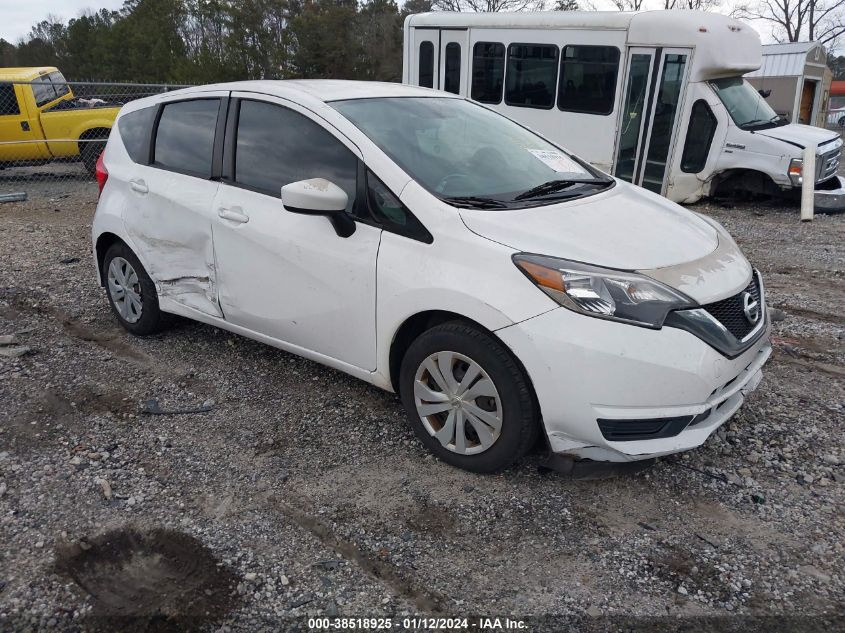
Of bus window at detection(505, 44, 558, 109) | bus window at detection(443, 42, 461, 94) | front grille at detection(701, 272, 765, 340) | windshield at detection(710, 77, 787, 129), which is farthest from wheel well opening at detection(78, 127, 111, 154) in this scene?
front grille at detection(701, 272, 765, 340)

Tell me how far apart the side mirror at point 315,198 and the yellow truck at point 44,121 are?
1011cm

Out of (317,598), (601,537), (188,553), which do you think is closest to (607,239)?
(601,537)

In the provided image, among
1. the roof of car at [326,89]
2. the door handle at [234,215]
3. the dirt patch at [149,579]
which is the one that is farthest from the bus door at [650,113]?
the dirt patch at [149,579]

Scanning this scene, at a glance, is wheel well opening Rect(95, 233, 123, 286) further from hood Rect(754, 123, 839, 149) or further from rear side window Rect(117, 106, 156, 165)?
hood Rect(754, 123, 839, 149)

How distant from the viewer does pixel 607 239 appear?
306 centimetres

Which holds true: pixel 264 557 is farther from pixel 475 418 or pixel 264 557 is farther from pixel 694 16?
pixel 694 16

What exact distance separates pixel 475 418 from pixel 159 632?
1519mm

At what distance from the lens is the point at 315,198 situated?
3180mm

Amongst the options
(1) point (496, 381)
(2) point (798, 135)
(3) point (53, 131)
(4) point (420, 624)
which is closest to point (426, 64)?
(2) point (798, 135)

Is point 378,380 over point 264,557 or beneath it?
over

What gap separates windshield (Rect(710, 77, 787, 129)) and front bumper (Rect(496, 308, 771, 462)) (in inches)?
330

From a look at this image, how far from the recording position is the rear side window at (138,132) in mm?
4541

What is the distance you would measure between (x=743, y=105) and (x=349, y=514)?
9691 mm

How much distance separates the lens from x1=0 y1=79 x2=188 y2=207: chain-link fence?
11.7 meters
